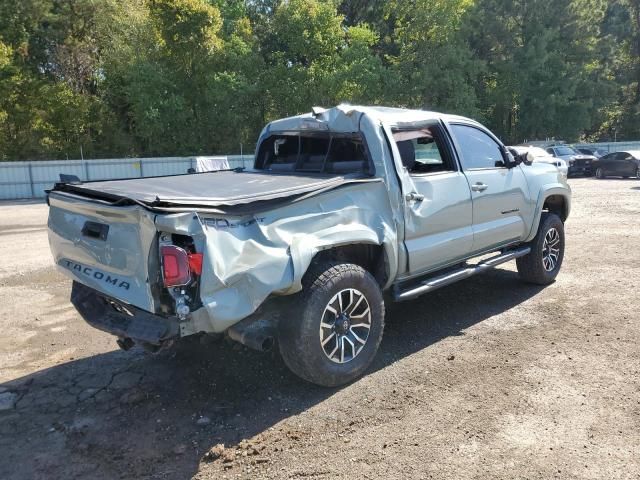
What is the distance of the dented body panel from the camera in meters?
3.20

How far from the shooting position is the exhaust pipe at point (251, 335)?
3.45 meters

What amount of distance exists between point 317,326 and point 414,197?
4.73 ft

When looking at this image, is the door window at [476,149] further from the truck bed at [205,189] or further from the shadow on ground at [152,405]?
the shadow on ground at [152,405]

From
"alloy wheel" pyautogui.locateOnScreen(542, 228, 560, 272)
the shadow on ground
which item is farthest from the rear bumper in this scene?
"alloy wheel" pyautogui.locateOnScreen(542, 228, 560, 272)

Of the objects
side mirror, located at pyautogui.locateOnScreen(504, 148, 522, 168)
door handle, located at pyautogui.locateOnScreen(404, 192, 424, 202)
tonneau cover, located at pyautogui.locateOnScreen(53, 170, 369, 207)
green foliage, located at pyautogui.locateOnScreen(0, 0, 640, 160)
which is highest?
green foliage, located at pyautogui.locateOnScreen(0, 0, 640, 160)

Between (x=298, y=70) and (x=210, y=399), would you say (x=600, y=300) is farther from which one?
(x=298, y=70)

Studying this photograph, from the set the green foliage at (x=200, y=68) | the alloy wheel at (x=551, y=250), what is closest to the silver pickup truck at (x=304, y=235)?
the alloy wheel at (x=551, y=250)

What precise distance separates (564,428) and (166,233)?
8.96ft

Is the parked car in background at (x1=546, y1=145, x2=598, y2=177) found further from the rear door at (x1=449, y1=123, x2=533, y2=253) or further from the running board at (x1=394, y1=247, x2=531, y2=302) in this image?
the running board at (x1=394, y1=247, x2=531, y2=302)

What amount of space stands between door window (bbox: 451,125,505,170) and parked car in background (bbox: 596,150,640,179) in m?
21.8

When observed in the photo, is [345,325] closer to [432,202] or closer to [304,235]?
Answer: [304,235]

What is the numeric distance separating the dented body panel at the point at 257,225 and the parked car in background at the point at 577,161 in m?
23.6

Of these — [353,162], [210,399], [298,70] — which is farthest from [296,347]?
[298,70]

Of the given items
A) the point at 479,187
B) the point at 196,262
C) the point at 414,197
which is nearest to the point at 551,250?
the point at 479,187
